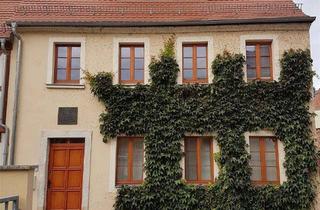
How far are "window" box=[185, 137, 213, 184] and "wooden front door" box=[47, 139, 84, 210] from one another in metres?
3.50

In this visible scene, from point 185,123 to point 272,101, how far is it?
2.93 metres

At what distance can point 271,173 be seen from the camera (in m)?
11.2

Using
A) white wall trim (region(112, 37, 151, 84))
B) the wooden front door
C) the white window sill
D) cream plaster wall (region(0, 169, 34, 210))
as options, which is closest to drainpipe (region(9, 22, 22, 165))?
the white window sill

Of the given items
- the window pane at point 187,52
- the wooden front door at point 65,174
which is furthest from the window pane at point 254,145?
the wooden front door at point 65,174

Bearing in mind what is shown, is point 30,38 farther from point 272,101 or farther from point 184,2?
point 272,101

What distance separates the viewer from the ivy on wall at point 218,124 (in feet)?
35.4

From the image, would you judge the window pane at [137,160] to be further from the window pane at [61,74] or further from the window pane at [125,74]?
the window pane at [61,74]

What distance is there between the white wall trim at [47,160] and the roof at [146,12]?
3.69 m

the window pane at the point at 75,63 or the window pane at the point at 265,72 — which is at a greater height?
the window pane at the point at 75,63

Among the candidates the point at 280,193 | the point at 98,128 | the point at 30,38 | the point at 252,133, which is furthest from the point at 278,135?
the point at 30,38

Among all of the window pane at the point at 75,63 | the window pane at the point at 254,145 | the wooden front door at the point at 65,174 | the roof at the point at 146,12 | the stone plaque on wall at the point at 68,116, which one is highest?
the roof at the point at 146,12

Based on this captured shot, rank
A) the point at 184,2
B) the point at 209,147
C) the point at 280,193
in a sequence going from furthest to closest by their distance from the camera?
the point at 184,2
the point at 209,147
the point at 280,193

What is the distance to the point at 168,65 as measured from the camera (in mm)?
11672

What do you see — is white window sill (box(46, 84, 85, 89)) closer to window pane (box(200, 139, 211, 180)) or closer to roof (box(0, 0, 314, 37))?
roof (box(0, 0, 314, 37))
